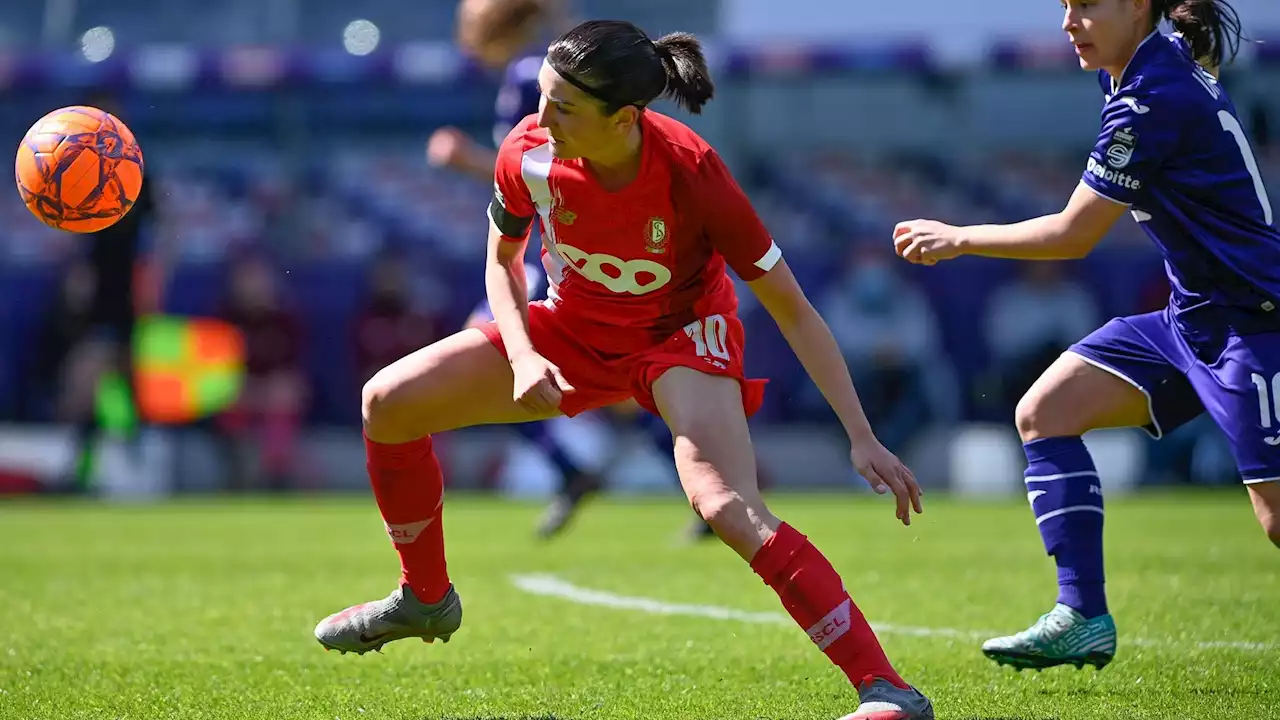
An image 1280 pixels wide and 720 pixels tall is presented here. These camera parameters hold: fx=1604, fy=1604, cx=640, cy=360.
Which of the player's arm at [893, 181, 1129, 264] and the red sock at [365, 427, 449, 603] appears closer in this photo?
the player's arm at [893, 181, 1129, 264]

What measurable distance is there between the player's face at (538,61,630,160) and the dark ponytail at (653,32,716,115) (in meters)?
0.21

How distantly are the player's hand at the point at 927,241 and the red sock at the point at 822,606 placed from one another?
2.82ft

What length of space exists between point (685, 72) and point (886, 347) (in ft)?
32.3

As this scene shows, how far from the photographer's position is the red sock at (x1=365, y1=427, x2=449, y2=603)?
4473 millimetres

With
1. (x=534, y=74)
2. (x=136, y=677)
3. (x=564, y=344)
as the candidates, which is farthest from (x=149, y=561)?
(x=564, y=344)

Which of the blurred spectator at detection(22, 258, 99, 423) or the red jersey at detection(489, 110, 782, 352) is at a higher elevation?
the red jersey at detection(489, 110, 782, 352)

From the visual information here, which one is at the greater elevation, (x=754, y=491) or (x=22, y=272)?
(x=754, y=491)

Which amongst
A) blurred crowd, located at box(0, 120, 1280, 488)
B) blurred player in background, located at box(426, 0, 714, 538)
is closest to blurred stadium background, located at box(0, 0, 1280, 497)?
blurred crowd, located at box(0, 120, 1280, 488)

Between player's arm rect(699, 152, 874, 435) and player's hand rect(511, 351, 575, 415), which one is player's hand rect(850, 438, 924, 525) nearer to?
player's arm rect(699, 152, 874, 435)

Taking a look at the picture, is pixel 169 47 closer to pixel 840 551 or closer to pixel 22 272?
pixel 22 272

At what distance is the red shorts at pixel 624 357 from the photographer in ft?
13.3

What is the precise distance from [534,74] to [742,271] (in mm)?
4119

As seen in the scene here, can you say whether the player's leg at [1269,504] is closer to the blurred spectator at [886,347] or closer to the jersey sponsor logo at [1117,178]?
the jersey sponsor logo at [1117,178]

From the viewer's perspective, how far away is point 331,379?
1449 centimetres
